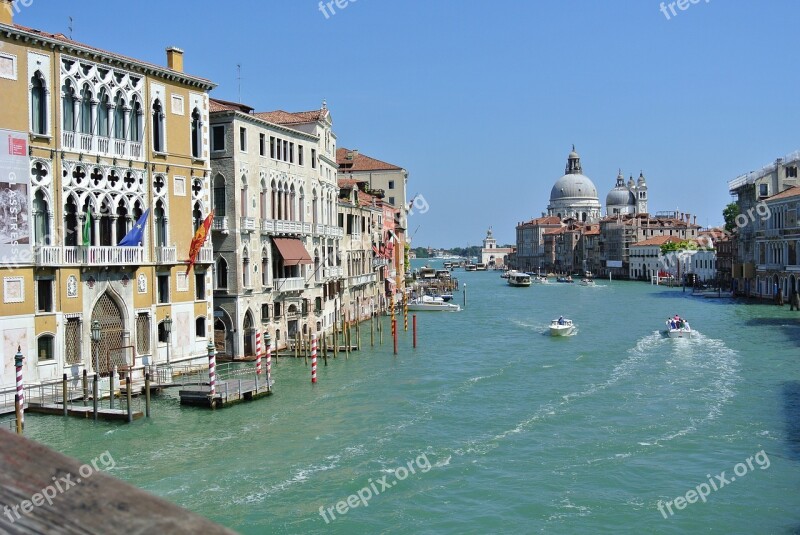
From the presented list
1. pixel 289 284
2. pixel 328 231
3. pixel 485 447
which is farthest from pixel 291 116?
pixel 485 447

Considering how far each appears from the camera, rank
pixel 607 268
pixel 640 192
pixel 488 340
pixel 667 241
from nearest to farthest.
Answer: pixel 488 340
pixel 667 241
pixel 607 268
pixel 640 192

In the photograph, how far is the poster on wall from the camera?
1653 cm

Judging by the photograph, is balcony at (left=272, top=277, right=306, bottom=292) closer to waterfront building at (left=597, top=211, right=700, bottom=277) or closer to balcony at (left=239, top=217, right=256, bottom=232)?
balcony at (left=239, top=217, right=256, bottom=232)

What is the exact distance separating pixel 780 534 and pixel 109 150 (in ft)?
52.3

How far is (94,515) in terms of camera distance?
5.15ft

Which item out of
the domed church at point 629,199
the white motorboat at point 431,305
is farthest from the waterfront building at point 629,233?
the white motorboat at point 431,305

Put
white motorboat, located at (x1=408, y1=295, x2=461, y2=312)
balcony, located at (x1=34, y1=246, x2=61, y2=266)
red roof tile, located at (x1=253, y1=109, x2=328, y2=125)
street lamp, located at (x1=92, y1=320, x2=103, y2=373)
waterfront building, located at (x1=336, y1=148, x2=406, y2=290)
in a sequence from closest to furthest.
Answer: balcony, located at (x1=34, y1=246, x2=61, y2=266)
street lamp, located at (x1=92, y1=320, x2=103, y2=373)
red roof tile, located at (x1=253, y1=109, x2=328, y2=125)
white motorboat, located at (x1=408, y1=295, x2=461, y2=312)
waterfront building, located at (x1=336, y1=148, x2=406, y2=290)

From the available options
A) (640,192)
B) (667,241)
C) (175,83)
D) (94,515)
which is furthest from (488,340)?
(640,192)

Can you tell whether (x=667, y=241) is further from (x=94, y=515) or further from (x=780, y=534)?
(x=94, y=515)

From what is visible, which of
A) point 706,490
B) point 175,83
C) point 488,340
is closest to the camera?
point 706,490

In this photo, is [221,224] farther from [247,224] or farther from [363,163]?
[363,163]

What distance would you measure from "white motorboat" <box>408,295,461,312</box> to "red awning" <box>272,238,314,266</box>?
65.3 feet

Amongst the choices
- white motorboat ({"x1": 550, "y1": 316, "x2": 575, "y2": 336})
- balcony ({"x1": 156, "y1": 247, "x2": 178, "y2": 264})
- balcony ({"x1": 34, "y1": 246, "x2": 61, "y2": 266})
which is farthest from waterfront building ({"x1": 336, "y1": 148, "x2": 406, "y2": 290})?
balcony ({"x1": 34, "y1": 246, "x2": 61, "y2": 266})

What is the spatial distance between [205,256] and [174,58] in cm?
550
